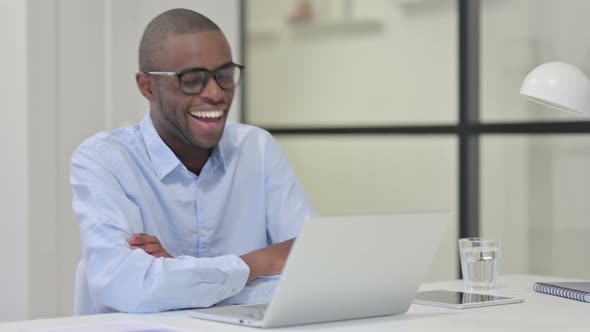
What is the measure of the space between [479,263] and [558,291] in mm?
202

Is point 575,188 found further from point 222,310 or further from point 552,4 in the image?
point 222,310

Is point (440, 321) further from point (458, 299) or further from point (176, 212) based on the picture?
point (176, 212)

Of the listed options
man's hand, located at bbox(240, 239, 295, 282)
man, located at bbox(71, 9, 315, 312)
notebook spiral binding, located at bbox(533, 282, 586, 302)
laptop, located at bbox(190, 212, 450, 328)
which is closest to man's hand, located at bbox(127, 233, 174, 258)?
man, located at bbox(71, 9, 315, 312)

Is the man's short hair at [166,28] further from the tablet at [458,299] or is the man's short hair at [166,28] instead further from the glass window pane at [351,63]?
the glass window pane at [351,63]

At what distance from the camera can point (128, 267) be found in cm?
185

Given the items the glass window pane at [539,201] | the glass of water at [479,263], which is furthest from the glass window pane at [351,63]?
the glass of water at [479,263]

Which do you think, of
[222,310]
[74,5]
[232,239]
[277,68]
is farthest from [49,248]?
[222,310]

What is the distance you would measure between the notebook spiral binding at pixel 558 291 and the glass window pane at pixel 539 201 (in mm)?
1158

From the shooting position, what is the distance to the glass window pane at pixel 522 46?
3176 millimetres

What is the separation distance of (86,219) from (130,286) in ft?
0.87

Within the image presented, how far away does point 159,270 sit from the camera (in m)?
1.81

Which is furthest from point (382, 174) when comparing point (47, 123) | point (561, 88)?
point (561, 88)

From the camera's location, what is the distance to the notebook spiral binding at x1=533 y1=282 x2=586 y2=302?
196cm

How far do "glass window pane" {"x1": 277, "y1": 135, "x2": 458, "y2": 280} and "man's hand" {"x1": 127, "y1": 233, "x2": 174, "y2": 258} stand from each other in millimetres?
1749
